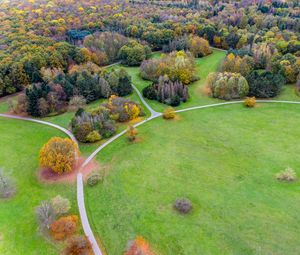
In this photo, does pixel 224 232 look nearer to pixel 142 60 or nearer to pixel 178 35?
pixel 142 60

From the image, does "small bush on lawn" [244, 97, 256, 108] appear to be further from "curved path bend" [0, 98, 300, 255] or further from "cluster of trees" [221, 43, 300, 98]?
"cluster of trees" [221, 43, 300, 98]

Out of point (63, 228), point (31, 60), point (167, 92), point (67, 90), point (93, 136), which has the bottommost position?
point (167, 92)

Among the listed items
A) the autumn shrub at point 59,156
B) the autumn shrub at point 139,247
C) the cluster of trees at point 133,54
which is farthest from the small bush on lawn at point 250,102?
the autumn shrub at point 139,247

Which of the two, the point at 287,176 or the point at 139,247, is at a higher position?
the point at 139,247

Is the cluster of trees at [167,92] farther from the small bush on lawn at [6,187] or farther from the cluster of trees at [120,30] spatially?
the small bush on lawn at [6,187]

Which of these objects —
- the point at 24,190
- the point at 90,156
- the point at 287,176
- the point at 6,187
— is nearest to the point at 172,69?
the point at 90,156

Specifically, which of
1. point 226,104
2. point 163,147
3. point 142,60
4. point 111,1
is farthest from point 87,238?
point 111,1

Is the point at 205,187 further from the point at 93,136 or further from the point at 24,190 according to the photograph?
the point at 24,190
